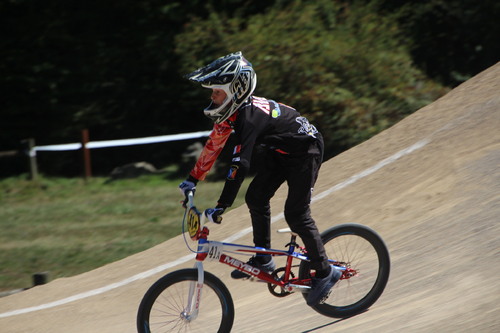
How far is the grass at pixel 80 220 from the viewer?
961cm

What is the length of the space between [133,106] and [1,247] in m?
9.38

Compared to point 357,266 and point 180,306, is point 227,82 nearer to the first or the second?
point 180,306

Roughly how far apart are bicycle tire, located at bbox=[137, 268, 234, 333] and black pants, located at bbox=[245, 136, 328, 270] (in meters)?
0.81

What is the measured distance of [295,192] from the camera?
596cm

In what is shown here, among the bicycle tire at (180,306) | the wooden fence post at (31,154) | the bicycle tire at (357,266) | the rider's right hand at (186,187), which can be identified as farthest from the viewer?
the wooden fence post at (31,154)

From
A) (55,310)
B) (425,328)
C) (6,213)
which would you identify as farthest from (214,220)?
(6,213)

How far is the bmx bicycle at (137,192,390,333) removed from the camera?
547 centimetres

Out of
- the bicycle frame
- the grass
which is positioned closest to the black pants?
the bicycle frame

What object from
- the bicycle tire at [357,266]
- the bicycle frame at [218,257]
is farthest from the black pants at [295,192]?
the bicycle tire at [357,266]

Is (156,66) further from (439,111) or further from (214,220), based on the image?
(214,220)

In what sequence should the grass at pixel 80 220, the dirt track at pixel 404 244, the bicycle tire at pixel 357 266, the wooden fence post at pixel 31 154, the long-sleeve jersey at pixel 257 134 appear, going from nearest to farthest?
the long-sleeve jersey at pixel 257 134
the dirt track at pixel 404 244
the bicycle tire at pixel 357 266
the grass at pixel 80 220
the wooden fence post at pixel 31 154

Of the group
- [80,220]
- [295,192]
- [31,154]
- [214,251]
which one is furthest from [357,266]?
[31,154]

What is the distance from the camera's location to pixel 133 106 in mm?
19250

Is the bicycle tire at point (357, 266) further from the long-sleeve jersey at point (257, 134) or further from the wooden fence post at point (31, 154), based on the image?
the wooden fence post at point (31, 154)
